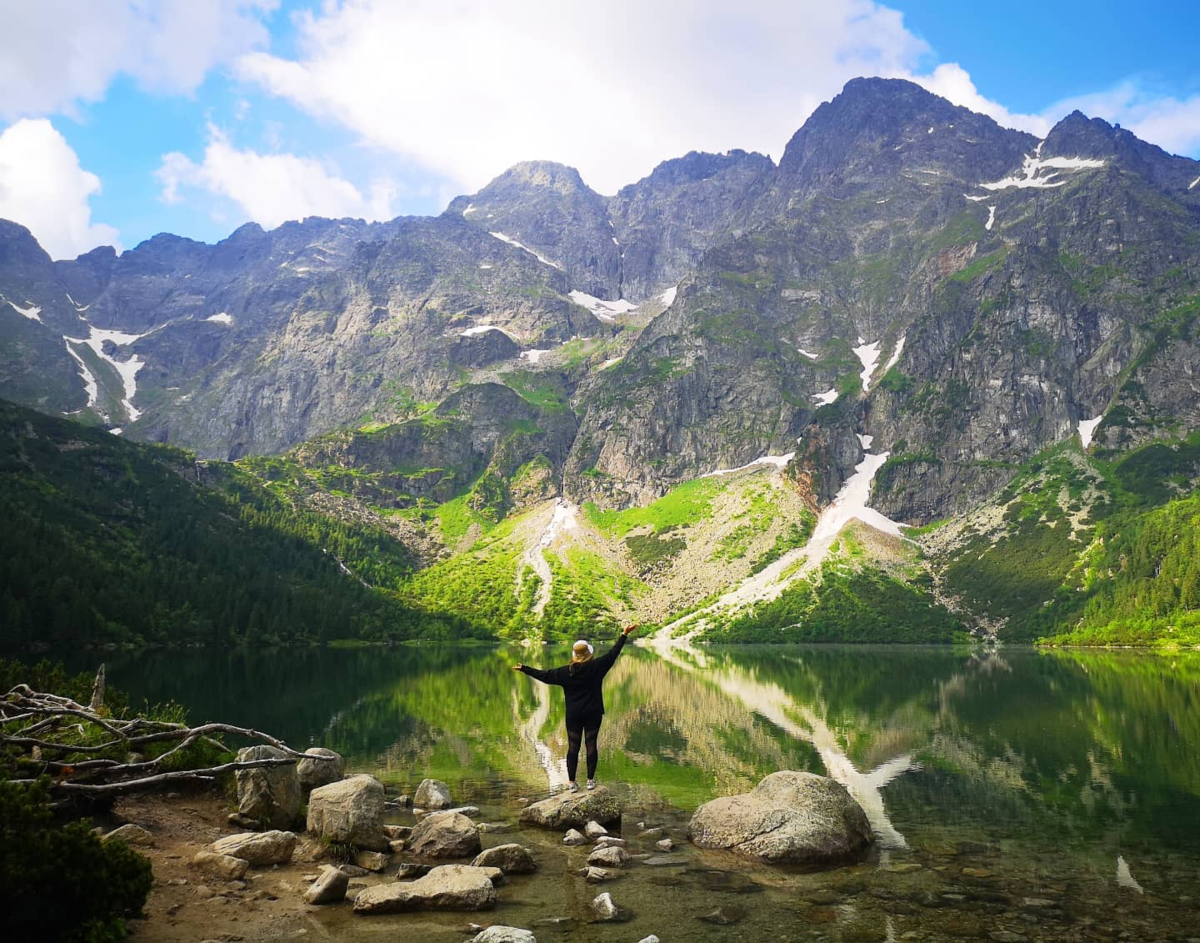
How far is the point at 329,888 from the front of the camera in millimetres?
13977

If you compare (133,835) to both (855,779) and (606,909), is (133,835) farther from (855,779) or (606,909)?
(855,779)

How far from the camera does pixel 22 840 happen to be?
955cm

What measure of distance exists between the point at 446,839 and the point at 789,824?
8.58 m

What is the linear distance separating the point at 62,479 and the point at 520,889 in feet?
650

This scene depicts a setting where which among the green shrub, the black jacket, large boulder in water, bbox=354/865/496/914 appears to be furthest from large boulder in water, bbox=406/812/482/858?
the green shrub

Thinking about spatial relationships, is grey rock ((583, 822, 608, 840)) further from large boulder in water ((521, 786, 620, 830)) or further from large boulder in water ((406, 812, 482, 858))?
large boulder in water ((406, 812, 482, 858))

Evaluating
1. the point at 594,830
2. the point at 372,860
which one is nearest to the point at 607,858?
the point at 594,830

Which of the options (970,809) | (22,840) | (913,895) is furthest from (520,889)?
(970,809)

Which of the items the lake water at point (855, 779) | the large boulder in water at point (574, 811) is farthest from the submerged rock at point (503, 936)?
the large boulder in water at point (574, 811)

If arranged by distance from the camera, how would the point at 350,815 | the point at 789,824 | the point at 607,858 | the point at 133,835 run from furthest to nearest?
the point at 789,824 < the point at 350,815 < the point at 607,858 < the point at 133,835

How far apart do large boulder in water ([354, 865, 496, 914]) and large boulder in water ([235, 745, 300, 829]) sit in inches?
259

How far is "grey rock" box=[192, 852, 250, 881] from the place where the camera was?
14.9 m

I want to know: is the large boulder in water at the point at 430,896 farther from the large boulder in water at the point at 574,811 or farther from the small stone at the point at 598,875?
the large boulder in water at the point at 574,811

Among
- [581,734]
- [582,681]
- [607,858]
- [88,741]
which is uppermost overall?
[582,681]
